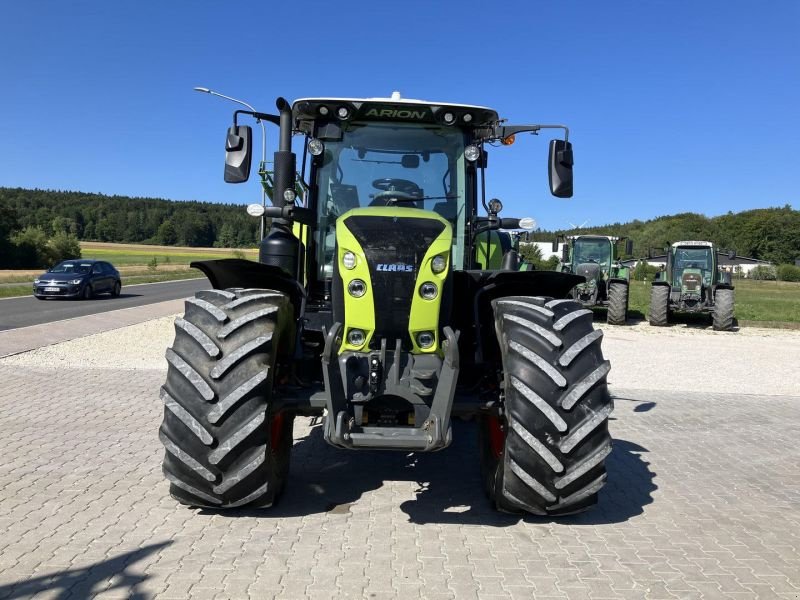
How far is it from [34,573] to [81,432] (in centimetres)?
338

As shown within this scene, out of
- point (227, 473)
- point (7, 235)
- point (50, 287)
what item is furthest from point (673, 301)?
point (7, 235)

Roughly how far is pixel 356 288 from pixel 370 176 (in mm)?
1514

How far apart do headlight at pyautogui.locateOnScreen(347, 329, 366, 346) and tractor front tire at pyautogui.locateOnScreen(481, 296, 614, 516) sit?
0.90 metres

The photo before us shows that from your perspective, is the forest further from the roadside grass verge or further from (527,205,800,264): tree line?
the roadside grass verge

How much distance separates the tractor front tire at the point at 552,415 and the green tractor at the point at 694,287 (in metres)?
17.8

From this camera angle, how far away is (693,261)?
894 inches

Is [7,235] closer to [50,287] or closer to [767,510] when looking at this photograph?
[50,287]

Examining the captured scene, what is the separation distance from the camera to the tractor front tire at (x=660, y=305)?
20703mm

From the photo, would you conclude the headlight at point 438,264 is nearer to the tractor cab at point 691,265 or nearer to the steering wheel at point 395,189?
the steering wheel at point 395,189

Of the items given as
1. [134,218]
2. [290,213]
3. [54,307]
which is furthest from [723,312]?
[134,218]

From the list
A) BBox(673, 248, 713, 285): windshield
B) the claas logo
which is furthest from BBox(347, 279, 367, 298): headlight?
BBox(673, 248, 713, 285): windshield

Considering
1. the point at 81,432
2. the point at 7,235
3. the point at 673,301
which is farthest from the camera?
the point at 7,235

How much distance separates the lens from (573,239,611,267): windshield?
2408 cm

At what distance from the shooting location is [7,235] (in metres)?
54.8
